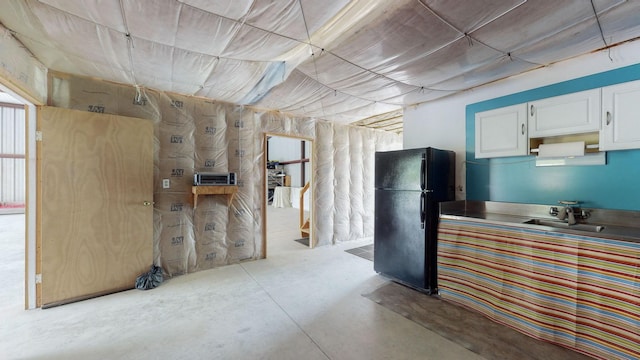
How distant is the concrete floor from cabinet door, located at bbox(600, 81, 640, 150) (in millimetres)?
2142

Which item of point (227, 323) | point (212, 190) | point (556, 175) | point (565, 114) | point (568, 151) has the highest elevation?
point (565, 114)

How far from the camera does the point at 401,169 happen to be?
10.4ft

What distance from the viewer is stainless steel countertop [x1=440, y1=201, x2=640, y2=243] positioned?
6.22ft

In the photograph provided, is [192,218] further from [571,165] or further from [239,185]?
[571,165]

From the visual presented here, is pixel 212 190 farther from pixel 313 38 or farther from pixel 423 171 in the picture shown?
pixel 423 171

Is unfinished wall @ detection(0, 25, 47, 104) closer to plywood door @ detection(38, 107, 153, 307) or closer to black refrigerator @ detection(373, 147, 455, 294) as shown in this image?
plywood door @ detection(38, 107, 153, 307)

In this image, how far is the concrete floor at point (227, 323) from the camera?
1904 millimetres

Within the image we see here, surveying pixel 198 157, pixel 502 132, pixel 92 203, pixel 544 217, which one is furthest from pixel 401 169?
pixel 92 203

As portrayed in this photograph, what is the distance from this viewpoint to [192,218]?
3480mm

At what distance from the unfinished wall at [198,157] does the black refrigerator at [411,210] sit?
66.9 inches

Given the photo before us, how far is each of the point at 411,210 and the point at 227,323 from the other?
7.63ft

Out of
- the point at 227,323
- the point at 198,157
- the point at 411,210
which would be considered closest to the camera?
the point at 227,323

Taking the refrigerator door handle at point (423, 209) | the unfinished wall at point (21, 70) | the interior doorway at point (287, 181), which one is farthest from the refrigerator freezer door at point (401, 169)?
the interior doorway at point (287, 181)

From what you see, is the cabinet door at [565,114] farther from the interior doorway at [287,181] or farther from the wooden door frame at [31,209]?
the interior doorway at [287,181]
